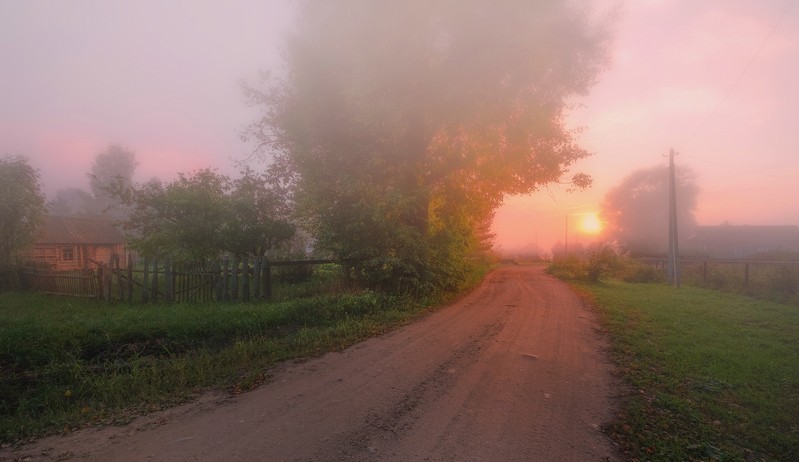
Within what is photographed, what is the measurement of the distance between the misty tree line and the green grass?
4220 millimetres

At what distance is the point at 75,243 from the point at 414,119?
36.2 m

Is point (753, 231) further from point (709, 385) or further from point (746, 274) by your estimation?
point (709, 385)

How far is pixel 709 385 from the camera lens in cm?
604

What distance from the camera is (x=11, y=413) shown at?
5.24 meters

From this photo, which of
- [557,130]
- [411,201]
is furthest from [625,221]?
[411,201]

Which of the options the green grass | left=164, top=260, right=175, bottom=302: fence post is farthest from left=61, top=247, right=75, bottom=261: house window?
left=164, top=260, right=175, bottom=302: fence post

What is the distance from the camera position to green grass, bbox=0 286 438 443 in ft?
17.2

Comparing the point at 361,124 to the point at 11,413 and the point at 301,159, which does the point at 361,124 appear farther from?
the point at 11,413

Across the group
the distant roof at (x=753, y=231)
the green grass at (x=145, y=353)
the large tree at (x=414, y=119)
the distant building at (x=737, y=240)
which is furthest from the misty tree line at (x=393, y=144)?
the distant roof at (x=753, y=231)

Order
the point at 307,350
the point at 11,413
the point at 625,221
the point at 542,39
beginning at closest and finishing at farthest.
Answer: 1. the point at 11,413
2. the point at 307,350
3. the point at 542,39
4. the point at 625,221

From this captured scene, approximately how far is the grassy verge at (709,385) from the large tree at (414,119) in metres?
7.05

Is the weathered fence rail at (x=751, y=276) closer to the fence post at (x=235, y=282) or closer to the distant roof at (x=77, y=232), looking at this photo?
the fence post at (x=235, y=282)

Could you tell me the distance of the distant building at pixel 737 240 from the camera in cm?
5184

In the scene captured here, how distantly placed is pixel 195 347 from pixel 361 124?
9290 mm
